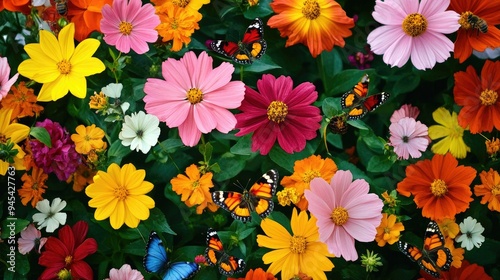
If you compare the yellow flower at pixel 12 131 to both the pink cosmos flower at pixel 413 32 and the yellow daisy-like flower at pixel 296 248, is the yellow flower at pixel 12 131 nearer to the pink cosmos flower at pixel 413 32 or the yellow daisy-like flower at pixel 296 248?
the yellow daisy-like flower at pixel 296 248

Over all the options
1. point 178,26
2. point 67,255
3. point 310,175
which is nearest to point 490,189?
point 310,175

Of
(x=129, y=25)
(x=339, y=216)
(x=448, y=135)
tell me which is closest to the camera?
(x=339, y=216)

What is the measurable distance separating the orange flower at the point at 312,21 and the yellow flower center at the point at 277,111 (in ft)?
0.47

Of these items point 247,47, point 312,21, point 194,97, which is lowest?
point 194,97

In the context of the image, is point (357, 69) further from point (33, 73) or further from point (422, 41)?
point (33, 73)

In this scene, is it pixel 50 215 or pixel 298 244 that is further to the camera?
pixel 50 215

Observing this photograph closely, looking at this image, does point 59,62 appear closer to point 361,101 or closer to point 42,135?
point 42,135

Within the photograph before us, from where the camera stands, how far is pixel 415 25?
3.30 ft

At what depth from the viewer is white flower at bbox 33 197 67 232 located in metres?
1.01

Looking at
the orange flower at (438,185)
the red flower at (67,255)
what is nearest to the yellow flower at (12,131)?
the red flower at (67,255)

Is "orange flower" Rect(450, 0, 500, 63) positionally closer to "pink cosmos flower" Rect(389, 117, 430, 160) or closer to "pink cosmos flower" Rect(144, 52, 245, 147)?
"pink cosmos flower" Rect(389, 117, 430, 160)

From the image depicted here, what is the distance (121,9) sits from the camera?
101 centimetres

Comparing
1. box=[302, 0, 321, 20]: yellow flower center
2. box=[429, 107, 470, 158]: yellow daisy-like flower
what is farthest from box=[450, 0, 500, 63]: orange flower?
box=[302, 0, 321, 20]: yellow flower center

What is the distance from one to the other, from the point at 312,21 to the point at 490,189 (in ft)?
1.28
